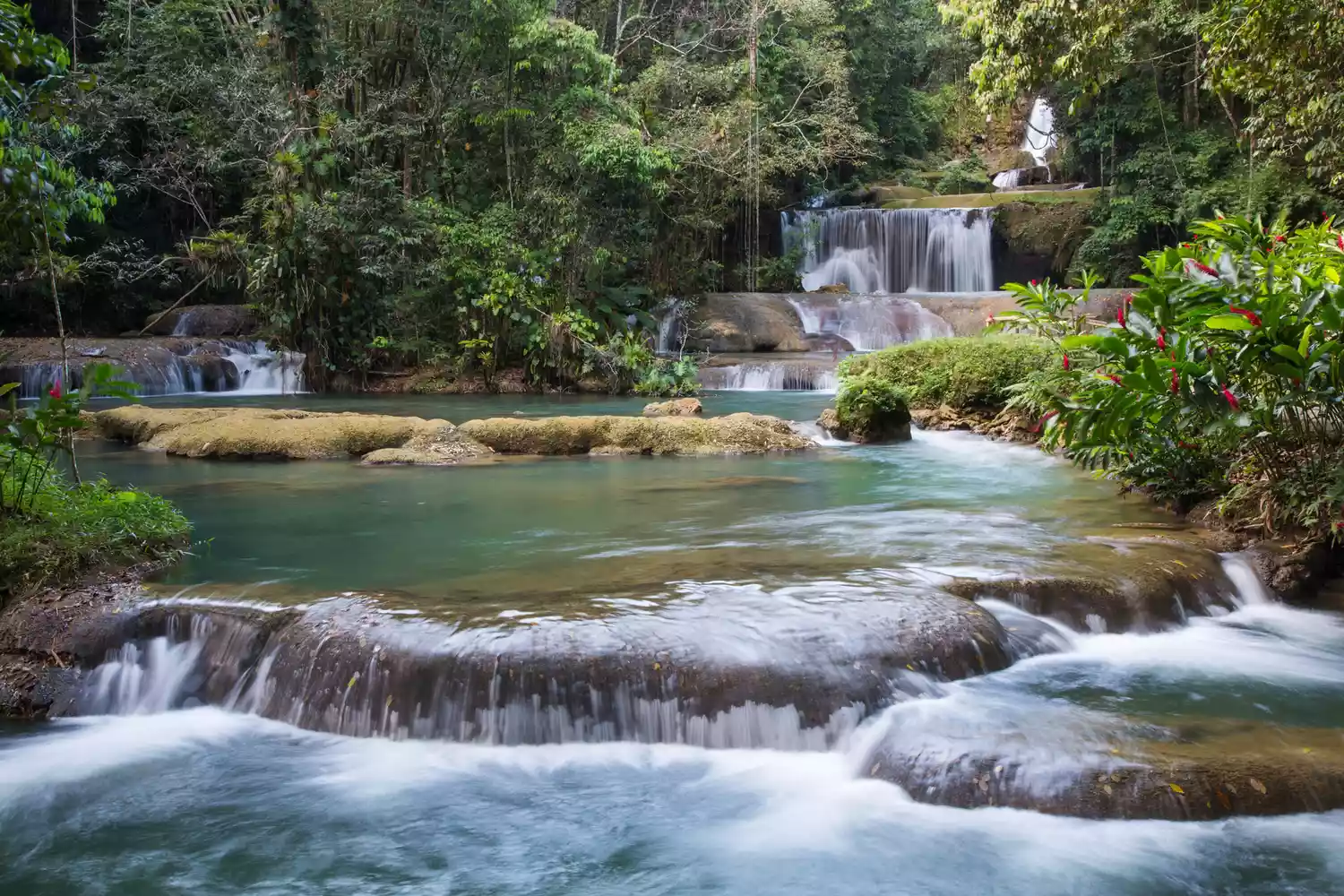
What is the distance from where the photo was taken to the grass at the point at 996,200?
2577 cm

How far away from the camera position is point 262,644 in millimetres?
5297

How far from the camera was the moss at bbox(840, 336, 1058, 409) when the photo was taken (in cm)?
1310

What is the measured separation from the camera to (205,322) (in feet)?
74.6

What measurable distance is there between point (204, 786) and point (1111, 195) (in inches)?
965

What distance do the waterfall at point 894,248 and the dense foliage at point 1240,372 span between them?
1869 cm

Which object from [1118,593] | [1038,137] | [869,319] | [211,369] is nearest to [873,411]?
[1118,593]

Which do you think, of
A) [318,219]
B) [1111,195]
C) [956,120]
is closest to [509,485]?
[318,219]

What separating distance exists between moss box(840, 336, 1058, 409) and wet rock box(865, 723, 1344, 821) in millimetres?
→ 8648

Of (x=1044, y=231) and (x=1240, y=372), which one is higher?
(x=1044, y=231)

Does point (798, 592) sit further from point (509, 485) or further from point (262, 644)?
point (509, 485)

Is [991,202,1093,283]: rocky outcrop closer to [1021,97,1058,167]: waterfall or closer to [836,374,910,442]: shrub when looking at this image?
[1021,97,1058,167]: waterfall

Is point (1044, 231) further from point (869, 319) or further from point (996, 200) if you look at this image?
point (869, 319)

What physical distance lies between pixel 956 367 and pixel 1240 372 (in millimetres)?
7547

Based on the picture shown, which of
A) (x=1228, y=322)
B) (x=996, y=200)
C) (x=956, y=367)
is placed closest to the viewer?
(x=1228, y=322)
